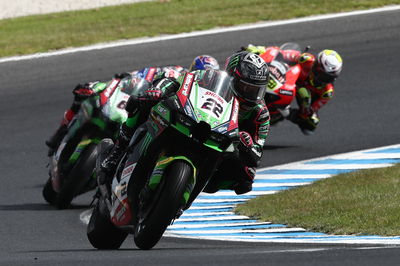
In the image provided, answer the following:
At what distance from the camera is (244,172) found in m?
8.23

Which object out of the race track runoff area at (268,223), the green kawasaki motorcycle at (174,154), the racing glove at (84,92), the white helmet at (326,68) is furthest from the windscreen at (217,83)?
the white helmet at (326,68)

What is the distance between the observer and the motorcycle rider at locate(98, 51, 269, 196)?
8.11 m

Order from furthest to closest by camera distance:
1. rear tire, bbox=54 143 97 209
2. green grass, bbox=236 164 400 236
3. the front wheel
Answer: rear tire, bbox=54 143 97 209
green grass, bbox=236 164 400 236
the front wheel

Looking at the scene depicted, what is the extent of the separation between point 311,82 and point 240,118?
6480 millimetres

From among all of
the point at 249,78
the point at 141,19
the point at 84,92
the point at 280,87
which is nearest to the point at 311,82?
the point at 280,87

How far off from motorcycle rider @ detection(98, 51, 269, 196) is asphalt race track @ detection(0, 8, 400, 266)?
0.51 m

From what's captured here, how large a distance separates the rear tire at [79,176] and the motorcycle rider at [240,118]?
249 cm

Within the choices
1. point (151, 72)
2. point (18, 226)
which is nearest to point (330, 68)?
point (151, 72)

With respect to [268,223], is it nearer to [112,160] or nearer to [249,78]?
[112,160]

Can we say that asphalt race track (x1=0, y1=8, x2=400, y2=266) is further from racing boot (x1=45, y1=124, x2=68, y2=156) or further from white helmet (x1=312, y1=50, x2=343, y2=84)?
white helmet (x1=312, y1=50, x2=343, y2=84)

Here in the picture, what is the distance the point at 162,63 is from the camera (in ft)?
57.8

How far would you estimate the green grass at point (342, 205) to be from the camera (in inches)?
367

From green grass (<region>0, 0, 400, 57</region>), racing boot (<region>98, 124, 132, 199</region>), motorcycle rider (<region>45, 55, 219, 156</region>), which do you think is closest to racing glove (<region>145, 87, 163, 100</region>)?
racing boot (<region>98, 124, 132, 199</region>)

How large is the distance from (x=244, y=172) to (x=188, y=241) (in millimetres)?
1377
